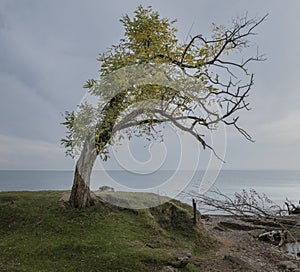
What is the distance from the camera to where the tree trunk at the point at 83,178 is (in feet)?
34.5

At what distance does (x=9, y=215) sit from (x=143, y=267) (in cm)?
546

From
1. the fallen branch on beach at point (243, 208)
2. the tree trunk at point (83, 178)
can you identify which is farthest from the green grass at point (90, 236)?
the fallen branch on beach at point (243, 208)

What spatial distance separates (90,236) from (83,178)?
Result: 2.38 m

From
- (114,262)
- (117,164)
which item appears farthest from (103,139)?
(114,262)

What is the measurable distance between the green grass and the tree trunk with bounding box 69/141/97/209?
0.40 m

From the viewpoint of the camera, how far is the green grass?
290 inches

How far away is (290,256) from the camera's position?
10734 mm

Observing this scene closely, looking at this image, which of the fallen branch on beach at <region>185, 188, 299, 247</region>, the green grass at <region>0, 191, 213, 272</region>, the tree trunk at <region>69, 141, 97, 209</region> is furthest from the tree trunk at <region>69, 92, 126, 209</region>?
the fallen branch on beach at <region>185, 188, 299, 247</region>

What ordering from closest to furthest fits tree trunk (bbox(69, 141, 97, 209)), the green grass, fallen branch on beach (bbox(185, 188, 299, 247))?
fallen branch on beach (bbox(185, 188, 299, 247))
the green grass
tree trunk (bbox(69, 141, 97, 209))

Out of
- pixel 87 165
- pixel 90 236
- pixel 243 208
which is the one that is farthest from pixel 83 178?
pixel 243 208

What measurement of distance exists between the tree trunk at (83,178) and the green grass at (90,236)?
0.40 m

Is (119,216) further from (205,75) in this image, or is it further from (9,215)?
(205,75)

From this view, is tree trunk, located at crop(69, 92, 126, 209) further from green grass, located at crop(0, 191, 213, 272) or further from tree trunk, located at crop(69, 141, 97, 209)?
green grass, located at crop(0, 191, 213, 272)

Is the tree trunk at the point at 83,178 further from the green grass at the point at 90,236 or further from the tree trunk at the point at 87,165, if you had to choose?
the green grass at the point at 90,236
